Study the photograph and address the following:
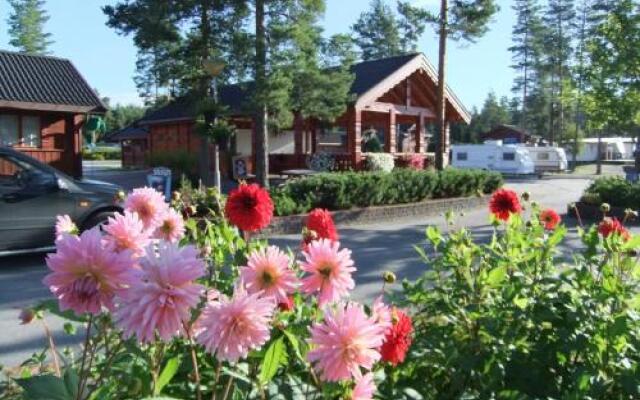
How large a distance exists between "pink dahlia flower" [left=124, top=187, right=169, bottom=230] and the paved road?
3.60 meters

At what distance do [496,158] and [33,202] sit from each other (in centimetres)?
3512

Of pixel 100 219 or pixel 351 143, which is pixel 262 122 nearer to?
pixel 351 143

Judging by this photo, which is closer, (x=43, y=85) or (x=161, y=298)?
(x=161, y=298)

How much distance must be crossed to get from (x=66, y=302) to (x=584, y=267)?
2.13 metres

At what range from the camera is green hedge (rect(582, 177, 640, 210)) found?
16.9m

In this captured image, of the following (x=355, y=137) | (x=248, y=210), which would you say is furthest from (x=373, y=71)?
(x=248, y=210)

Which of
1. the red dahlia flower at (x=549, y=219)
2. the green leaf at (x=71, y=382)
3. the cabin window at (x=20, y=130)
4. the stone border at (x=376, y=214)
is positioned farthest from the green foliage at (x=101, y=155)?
the green leaf at (x=71, y=382)

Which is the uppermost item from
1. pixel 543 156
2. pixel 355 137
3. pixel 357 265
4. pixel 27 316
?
pixel 355 137

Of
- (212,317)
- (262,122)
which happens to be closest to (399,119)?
(262,122)

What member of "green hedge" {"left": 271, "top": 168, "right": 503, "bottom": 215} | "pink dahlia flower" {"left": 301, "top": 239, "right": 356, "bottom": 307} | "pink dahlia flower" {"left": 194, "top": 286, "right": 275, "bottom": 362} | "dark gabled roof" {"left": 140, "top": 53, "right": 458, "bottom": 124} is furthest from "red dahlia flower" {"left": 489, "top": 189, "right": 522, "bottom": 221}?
"dark gabled roof" {"left": 140, "top": 53, "right": 458, "bottom": 124}

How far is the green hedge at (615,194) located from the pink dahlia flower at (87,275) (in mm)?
17120

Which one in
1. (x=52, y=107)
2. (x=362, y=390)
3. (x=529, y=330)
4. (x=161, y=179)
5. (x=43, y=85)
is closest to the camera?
(x=362, y=390)

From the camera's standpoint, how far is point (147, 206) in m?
2.05

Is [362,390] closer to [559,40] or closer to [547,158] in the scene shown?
[547,158]
